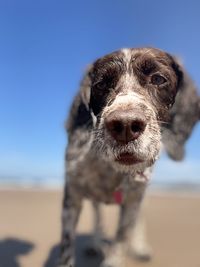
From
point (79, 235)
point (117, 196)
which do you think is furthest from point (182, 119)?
point (79, 235)

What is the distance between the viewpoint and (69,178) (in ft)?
17.2

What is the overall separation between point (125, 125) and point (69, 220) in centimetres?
175

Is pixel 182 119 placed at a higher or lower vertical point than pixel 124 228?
higher

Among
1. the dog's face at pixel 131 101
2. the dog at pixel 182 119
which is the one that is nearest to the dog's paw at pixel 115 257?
the dog at pixel 182 119

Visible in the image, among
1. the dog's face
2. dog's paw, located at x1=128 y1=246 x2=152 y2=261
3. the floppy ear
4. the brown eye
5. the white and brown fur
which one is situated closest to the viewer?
the dog's face

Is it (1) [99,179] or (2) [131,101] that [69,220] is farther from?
(2) [131,101]

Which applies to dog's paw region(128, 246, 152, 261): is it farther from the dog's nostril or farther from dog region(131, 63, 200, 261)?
the dog's nostril

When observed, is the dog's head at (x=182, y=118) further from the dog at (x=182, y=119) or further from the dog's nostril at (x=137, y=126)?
the dog's nostril at (x=137, y=126)

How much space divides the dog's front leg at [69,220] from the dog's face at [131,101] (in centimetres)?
80

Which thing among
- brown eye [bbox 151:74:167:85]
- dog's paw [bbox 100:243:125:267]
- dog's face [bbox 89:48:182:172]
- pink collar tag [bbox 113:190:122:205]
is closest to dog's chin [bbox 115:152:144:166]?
dog's face [bbox 89:48:182:172]

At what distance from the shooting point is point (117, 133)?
3971 mm

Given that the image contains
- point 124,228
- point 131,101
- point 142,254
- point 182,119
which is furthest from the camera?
point 142,254

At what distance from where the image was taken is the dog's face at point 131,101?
395 centimetres

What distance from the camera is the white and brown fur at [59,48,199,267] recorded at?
407 cm
